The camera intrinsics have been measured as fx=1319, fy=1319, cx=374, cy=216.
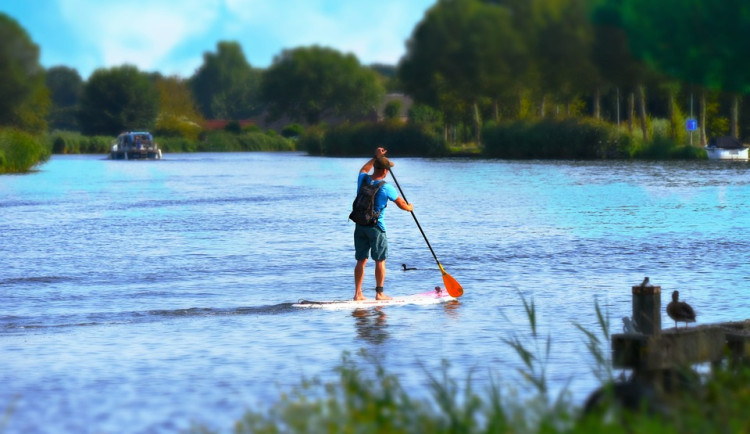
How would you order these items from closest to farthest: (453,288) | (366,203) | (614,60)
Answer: (366,203) → (453,288) → (614,60)

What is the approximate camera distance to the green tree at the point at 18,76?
273ft

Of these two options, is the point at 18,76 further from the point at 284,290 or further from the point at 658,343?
the point at 658,343

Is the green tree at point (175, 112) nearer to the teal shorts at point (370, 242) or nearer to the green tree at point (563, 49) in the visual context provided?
the green tree at point (563, 49)

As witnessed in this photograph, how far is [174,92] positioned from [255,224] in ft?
406

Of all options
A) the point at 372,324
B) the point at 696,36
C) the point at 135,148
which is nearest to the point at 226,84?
the point at 135,148

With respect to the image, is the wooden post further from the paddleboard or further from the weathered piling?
the paddleboard

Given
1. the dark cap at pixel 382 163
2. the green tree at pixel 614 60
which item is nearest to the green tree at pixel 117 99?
the green tree at pixel 614 60

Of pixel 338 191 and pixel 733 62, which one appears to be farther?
pixel 338 191

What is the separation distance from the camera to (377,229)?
15070mm

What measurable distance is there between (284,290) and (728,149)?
50.8 metres

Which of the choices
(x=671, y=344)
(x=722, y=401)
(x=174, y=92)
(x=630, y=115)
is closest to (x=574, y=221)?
(x=671, y=344)

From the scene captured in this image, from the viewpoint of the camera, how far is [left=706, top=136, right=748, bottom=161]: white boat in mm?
64062

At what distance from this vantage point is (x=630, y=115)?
71.1 m

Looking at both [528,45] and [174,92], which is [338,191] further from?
[174,92]
